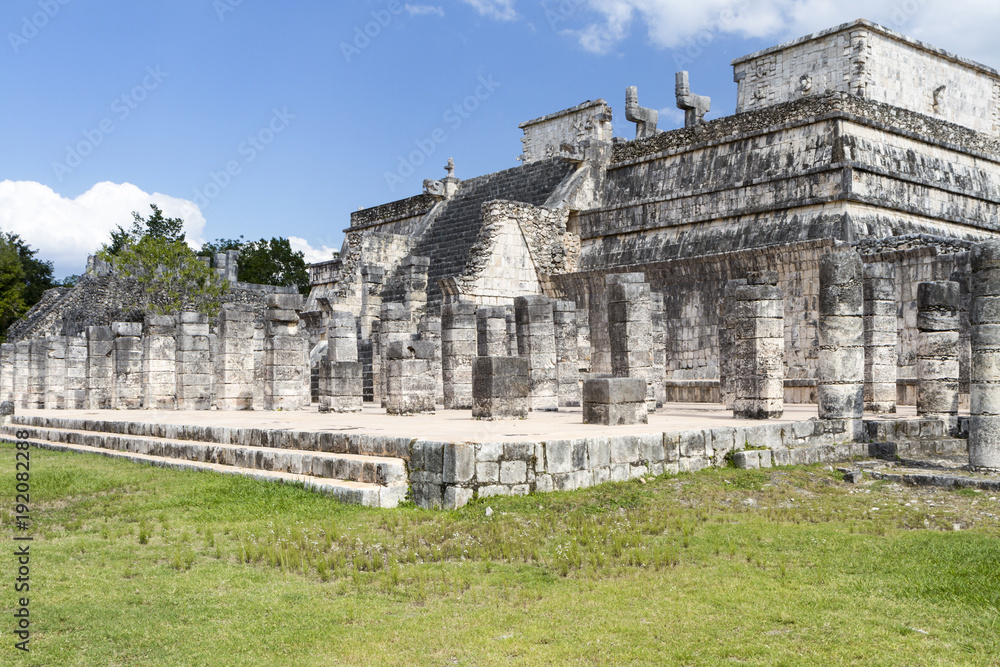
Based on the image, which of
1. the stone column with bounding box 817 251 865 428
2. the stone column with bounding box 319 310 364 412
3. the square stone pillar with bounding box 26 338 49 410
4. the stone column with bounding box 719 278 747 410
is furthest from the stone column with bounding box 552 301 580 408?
the square stone pillar with bounding box 26 338 49 410

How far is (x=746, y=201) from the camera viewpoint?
2072cm

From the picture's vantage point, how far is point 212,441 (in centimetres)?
1184

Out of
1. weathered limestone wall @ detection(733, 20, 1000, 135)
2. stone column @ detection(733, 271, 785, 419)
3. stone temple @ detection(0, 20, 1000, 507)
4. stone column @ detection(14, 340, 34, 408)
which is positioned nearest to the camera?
stone temple @ detection(0, 20, 1000, 507)

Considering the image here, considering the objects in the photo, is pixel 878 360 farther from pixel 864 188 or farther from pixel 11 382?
pixel 11 382

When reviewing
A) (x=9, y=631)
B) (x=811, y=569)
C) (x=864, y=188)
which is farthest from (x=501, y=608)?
(x=864, y=188)

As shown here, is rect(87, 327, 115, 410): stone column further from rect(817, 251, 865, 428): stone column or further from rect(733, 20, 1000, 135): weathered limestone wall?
rect(733, 20, 1000, 135): weathered limestone wall

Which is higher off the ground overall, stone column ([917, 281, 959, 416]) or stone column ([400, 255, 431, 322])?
stone column ([400, 255, 431, 322])

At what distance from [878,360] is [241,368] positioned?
11947 mm

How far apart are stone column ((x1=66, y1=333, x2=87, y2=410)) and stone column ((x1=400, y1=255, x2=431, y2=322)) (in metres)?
8.33

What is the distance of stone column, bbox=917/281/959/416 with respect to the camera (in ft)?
40.0

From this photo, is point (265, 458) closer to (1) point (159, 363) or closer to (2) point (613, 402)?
(2) point (613, 402)

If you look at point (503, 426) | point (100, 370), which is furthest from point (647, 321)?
point (100, 370)

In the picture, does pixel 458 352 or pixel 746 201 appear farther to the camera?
pixel 746 201

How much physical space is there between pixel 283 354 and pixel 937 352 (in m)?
11.1
